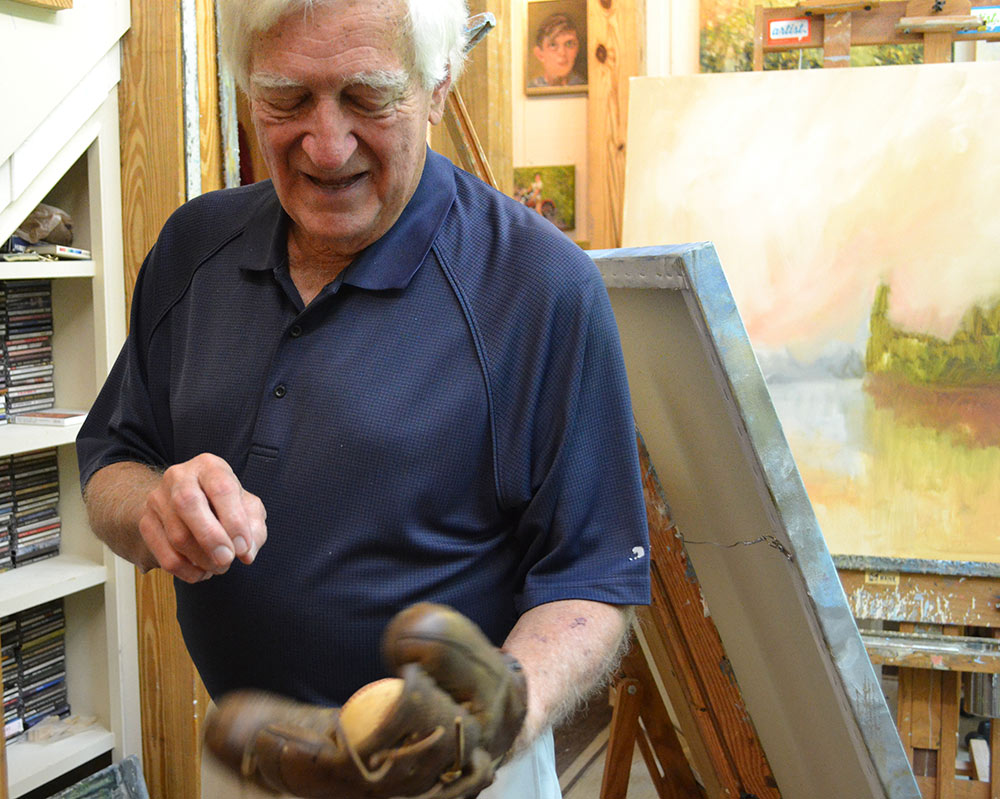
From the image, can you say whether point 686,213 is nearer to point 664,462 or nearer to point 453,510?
point 664,462

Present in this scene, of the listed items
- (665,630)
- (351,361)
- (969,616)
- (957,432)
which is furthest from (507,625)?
(957,432)

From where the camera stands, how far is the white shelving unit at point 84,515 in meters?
2.17

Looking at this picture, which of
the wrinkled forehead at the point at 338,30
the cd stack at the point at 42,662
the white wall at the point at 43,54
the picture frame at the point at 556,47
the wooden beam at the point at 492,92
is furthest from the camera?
the picture frame at the point at 556,47

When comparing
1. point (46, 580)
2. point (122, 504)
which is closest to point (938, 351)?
point (122, 504)

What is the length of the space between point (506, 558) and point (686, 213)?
1.84 meters

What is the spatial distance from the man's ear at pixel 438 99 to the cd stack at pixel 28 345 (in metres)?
1.40

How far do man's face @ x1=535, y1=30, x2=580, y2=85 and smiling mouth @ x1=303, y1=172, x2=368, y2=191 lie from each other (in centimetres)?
311

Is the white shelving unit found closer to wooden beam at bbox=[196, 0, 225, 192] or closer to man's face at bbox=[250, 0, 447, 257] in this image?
wooden beam at bbox=[196, 0, 225, 192]

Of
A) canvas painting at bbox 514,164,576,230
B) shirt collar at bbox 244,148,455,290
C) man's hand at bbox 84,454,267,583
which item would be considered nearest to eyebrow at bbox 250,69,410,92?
shirt collar at bbox 244,148,455,290

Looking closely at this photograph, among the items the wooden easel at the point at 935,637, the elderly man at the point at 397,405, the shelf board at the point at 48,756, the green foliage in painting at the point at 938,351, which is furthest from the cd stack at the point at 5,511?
the green foliage in painting at the point at 938,351

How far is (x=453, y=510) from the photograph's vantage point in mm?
1127

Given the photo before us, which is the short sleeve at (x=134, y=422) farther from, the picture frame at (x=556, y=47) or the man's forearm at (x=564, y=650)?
the picture frame at (x=556, y=47)

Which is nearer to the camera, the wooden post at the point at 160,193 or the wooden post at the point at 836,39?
the wooden post at the point at 160,193

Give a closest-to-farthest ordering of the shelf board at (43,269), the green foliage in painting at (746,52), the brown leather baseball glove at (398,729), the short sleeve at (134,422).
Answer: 1. the brown leather baseball glove at (398,729)
2. the short sleeve at (134,422)
3. the shelf board at (43,269)
4. the green foliage in painting at (746,52)
